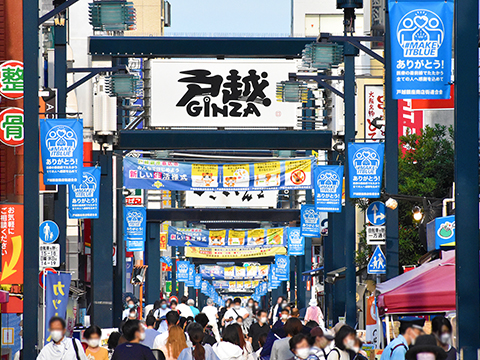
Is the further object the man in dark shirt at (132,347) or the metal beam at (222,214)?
the metal beam at (222,214)

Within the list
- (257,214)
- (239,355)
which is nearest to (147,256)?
(257,214)

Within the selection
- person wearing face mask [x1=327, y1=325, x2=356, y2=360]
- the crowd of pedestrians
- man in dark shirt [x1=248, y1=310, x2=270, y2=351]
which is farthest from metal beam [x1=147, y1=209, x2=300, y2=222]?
person wearing face mask [x1=327, y1=325, x2=356, y2=360]

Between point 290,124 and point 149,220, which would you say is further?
point 149,220

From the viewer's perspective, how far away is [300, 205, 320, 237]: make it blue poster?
31.7 metres

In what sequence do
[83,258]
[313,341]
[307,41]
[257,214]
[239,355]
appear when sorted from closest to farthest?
[313,341], [239,355], [307,41], [83,258], [257,214]

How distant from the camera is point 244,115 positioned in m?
24.6

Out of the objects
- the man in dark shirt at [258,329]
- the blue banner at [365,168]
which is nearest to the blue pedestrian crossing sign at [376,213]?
the blue banner at [365,168]

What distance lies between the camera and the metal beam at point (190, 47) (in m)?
23.6

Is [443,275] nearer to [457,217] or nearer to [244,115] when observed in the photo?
[457,217]

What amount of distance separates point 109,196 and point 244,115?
4.70 metres

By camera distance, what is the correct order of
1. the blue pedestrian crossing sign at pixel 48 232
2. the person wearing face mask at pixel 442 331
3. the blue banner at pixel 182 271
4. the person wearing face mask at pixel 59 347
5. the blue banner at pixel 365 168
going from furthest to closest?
the blue banner at pixel 182 271 → the blue pedestrian crossing sign at pixel 48 232 → the blue banner at pixel 365 168 → the person wearing face mask at pixel 59 347 → the person wearing face mask at pixel 442 331

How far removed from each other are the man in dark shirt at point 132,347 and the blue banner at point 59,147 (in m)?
6.76

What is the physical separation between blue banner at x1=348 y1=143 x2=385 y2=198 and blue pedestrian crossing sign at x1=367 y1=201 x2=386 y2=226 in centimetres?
42

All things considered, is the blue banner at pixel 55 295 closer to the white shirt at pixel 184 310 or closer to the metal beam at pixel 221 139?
the white shirt at pixel 184 310
